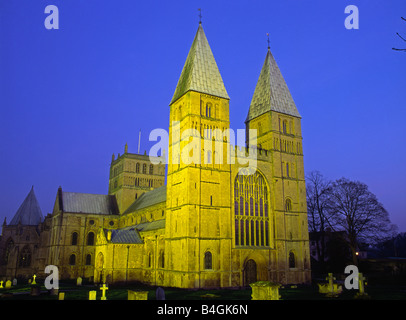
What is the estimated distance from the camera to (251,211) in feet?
125

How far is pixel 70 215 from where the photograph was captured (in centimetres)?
5794

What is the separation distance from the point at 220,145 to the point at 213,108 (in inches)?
184

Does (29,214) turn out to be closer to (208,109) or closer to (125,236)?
(125,236)

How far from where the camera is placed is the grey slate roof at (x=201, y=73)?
38781 millimetres

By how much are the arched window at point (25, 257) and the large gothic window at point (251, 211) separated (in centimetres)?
4564

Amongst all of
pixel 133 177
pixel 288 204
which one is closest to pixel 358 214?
A: pixel 288 204

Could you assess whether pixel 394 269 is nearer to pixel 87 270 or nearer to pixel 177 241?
pixel 177 241

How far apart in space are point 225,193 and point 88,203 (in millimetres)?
35468

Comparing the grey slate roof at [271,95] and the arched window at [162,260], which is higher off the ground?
the grey slate roof at [271,95]

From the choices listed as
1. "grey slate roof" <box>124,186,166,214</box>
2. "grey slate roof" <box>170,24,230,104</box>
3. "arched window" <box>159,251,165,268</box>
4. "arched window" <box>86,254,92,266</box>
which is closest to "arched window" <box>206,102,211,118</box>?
"grey slate roof" <box>170,24,230,104</box>

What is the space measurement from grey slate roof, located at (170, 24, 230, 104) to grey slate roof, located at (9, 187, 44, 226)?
44.3 meters

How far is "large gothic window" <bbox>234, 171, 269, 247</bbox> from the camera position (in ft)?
122

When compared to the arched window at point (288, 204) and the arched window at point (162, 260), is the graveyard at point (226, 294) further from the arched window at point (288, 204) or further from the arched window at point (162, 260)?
the arched window at point (288, 204)

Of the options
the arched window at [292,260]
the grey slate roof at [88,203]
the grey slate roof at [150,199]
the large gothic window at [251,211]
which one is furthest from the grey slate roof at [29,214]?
the arched window at [292,260]
